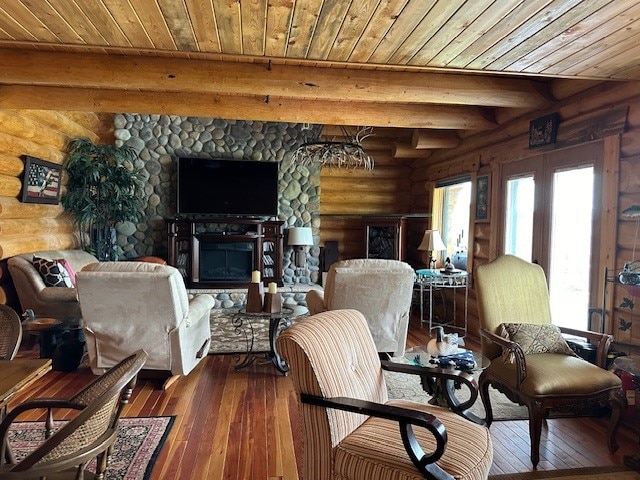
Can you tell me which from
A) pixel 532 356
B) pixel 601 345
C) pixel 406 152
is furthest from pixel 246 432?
pixel 406 152

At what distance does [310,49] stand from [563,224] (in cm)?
271

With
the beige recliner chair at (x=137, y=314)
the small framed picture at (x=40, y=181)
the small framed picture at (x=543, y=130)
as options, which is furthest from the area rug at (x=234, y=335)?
the small framed picture at (x=543, y=130)

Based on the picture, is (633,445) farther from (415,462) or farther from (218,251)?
(218,251)

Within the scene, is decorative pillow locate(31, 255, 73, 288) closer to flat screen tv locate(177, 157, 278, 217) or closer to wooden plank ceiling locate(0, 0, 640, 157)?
wooden plank ceiling locate(0, 0, 640, 157)

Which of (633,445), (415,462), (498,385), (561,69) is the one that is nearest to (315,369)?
(415,462)

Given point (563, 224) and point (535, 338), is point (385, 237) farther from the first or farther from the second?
point (535, 338)

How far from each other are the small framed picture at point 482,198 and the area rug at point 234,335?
245 cm

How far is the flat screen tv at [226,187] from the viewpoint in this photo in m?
6.53

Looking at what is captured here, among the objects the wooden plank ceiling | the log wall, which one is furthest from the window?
the wooden plank ceiling

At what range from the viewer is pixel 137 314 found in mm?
3244

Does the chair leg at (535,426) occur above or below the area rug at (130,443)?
above

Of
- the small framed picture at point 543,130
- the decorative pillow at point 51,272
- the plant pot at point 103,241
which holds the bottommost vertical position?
the decorative pillow at point 51,272

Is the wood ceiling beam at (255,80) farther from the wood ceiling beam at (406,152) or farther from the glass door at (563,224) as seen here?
the wood ceiling beam at (406,152)

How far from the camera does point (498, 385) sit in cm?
282
